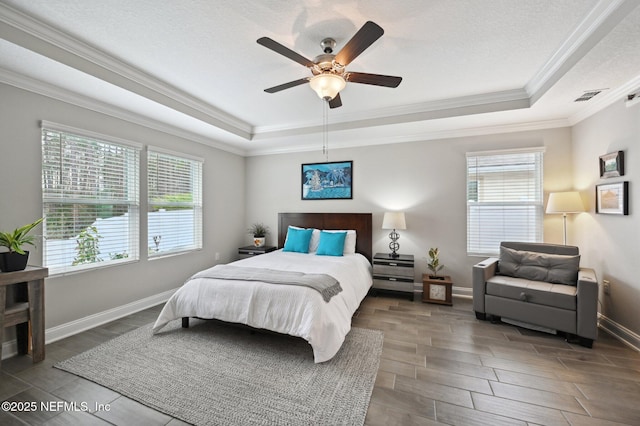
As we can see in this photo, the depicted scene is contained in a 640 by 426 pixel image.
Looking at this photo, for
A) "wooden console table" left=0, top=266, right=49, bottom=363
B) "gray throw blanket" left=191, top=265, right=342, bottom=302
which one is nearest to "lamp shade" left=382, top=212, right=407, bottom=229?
"gray throw blanket" left=191, top=265, right=342, bottom=302

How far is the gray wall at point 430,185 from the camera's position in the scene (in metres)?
3.79

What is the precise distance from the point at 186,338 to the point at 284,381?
131 cm

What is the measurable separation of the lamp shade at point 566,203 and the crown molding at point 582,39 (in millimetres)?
1335

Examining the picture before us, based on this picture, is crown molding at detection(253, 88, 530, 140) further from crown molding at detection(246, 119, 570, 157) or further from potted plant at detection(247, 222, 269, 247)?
potted plant at detection(247, 222, 269, 247)

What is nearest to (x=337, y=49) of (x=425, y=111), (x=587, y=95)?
(x=425, y=111)

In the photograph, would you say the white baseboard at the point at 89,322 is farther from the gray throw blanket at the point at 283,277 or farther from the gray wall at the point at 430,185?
the gray wall at the point at 430,185

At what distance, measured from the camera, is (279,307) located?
2486mm

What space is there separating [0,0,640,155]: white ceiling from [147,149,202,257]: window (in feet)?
1.99

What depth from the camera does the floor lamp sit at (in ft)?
10.8

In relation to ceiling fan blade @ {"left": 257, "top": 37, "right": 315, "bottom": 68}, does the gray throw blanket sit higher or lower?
lower

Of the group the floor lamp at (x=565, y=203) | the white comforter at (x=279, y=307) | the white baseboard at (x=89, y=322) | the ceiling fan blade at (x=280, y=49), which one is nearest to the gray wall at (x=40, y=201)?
the white baseboard at (x=89, y=322)

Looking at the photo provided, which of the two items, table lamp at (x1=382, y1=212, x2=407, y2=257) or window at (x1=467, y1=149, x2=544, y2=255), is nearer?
window at (x1=467, y1=149, x2=544, y2=255)

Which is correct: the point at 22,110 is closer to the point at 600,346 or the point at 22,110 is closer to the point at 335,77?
the point at 335,77

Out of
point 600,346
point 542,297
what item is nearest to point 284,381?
point 542,297
